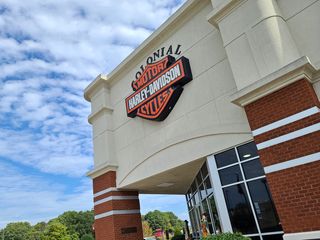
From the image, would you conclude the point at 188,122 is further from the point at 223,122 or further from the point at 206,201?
the point at 206,201

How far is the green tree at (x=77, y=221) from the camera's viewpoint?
85125mm

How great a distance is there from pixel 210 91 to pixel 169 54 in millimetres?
3376

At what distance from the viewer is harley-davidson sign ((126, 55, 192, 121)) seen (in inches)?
466

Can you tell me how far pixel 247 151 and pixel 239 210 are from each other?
2.01 meters

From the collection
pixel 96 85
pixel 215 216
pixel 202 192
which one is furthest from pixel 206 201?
pixel 96 85

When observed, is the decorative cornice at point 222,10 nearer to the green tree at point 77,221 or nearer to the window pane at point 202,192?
the window pane at point 202,192

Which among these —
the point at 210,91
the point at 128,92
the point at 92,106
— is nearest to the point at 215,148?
the point at 210,91

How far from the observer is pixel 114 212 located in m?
14.3

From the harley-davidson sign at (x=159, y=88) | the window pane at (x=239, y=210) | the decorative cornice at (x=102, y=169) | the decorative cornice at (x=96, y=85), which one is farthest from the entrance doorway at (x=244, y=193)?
the decorative cornice at (x=96, y=85)

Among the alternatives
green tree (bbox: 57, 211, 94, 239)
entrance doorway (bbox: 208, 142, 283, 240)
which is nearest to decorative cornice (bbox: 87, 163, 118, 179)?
entrance doorway (bbox: 208, 142, 283, 240)

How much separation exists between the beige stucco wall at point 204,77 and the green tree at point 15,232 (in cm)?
9159

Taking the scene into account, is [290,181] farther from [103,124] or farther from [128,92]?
[103,124]

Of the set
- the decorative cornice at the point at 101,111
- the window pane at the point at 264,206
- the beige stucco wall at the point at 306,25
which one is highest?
the decorative cornice at the point at 101,111

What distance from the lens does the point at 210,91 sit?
1075 cm
